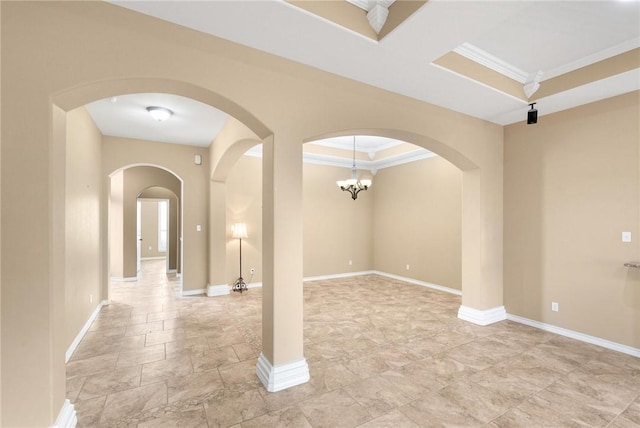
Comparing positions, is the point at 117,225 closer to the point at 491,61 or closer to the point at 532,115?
the point at 491,61

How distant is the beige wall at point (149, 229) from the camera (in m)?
11.8

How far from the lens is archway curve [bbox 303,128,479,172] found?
3.04 meters

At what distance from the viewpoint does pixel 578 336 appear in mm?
3617

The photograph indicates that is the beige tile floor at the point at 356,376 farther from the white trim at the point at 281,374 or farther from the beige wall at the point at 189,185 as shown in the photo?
the beige wall at the point at 189,185

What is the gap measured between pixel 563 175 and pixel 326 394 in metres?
4.02

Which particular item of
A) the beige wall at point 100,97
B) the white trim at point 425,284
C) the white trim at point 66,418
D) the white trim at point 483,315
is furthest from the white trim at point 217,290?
the white trim at point 483,315

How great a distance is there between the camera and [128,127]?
468cm

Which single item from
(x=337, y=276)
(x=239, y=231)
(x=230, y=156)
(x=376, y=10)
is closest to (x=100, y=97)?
(x=376, y=10)

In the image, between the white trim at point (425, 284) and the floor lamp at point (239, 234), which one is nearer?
the white trim at point (425, 284)

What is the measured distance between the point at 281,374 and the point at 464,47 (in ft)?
11.9

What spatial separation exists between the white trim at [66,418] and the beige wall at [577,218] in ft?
17.1

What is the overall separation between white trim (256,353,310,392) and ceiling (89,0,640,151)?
2.81 metres

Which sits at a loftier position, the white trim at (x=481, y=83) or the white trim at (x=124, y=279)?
the white trim at (x=481, y=83)

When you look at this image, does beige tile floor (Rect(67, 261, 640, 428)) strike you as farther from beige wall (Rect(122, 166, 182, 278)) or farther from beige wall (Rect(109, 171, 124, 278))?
beige wall (Rect(109, 171, 124, 278))
